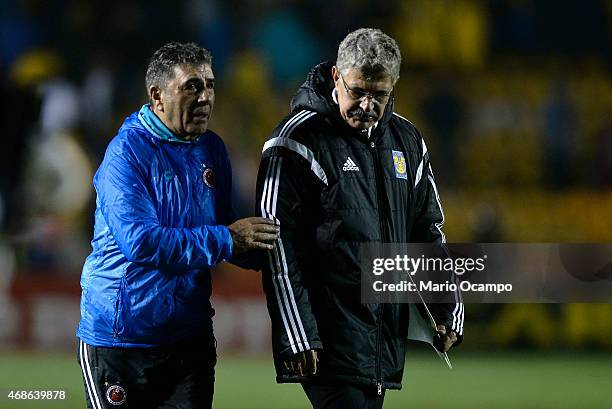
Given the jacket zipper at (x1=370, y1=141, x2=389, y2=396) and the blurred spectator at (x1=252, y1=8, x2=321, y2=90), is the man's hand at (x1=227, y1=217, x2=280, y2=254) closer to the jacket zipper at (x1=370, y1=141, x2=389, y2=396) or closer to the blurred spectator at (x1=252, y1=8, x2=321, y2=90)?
the jacket zipper at (x1=370, y1=141, x2=389, y2=396)

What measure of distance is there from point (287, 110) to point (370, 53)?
25.5 ft

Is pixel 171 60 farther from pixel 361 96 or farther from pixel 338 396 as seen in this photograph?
pixel 338 396

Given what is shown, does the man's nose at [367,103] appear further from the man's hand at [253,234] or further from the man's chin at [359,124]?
the man's hand at [253,234]

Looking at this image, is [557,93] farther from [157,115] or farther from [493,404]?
[157,115]

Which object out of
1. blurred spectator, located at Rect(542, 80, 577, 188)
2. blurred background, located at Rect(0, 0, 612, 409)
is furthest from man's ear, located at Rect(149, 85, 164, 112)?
blurred spectator, located at Rect(542, 80, 577, 188)

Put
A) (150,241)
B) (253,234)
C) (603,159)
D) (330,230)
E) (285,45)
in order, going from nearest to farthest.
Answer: (150,241) → (253,234) → (330,230) → (603,159) → (285,45)

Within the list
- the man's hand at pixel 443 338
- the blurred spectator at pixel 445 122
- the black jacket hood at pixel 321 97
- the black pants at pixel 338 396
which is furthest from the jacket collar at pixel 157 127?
the blurred spectator at pixel 445 122

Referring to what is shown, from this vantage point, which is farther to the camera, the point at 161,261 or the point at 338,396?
the point at 338,396

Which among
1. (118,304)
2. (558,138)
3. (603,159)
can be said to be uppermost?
(558,138)

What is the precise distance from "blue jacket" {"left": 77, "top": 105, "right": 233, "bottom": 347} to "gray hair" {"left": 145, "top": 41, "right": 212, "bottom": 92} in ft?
0.42

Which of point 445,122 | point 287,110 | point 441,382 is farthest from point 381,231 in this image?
point 287,110

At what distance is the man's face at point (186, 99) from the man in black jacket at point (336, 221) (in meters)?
0.26

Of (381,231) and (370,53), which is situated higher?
(370,53)

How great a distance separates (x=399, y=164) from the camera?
3.81 metres
